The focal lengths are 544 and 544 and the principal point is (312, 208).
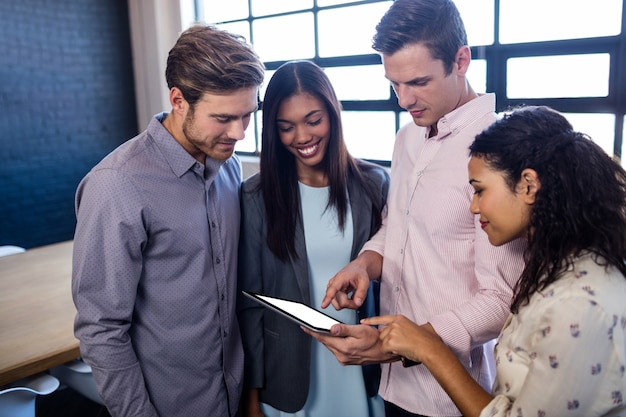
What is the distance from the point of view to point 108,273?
46.6 inches

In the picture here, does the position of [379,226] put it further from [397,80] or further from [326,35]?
[326,35]

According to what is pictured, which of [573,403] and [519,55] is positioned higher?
[519,55]

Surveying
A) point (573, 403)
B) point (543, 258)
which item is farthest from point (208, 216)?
point (573, 403)

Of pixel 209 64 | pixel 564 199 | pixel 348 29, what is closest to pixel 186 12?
pixel 348 29

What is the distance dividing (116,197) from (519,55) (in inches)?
86.1

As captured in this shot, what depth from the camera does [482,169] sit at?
1.03 m

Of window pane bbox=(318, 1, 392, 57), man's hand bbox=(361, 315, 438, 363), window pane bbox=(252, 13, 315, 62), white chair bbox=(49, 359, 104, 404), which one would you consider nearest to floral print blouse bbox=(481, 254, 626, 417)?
man's hand bbox=(361, 315, 438, 363)

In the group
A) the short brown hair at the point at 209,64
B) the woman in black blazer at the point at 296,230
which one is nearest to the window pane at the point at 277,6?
the woman in black blazer at the point at 296,230

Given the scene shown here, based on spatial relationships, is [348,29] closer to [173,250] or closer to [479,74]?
[479,74]

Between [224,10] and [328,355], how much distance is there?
136 inches

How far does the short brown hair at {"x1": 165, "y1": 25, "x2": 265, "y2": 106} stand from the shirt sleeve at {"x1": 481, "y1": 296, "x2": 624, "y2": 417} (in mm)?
876

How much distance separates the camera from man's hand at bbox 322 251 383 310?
1393 mm

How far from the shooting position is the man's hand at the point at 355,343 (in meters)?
1.19

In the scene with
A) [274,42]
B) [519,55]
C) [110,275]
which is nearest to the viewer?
[110,275]
